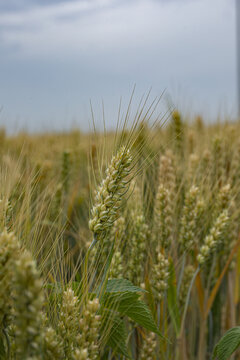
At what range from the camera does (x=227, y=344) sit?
1.10m

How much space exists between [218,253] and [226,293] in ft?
1.17

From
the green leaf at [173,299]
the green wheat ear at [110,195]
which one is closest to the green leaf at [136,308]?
the green wheat ear at [110,195]

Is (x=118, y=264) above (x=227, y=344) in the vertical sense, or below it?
above

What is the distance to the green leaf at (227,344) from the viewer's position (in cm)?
106

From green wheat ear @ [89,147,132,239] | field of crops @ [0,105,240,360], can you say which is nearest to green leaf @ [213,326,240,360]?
field of crops @ [0,105,240,360]

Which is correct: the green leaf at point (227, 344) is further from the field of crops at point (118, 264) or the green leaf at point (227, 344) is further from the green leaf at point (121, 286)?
the green leaf at point (121, 286)

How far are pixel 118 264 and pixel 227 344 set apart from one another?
15.5 inches


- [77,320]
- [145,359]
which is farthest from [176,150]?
[77,320]

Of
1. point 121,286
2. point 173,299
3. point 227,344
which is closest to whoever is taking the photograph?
point 121,286

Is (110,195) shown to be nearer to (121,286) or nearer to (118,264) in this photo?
(121,286)

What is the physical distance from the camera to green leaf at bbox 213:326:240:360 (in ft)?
3.47

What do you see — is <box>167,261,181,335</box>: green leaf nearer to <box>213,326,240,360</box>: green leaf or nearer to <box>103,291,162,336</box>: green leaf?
<box>213,326,240,360</box>: green leaf

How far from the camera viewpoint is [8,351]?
0.81 m

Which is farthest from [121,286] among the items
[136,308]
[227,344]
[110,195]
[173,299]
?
[173,299]
